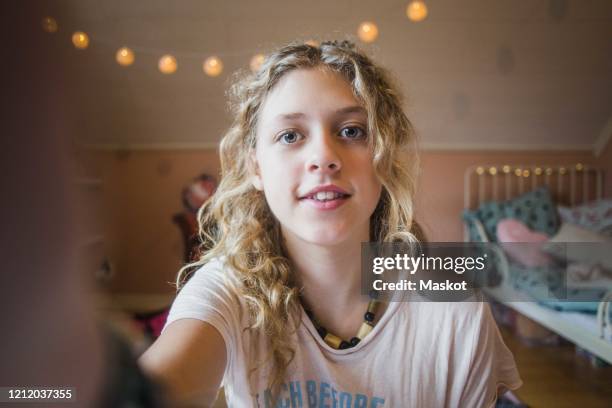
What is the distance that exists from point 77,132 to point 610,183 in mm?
464

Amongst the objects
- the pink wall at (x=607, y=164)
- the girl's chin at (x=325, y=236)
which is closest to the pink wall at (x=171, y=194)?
the pink wall at (x=607, y=164)

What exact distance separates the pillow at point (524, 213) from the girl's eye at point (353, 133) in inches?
5.6

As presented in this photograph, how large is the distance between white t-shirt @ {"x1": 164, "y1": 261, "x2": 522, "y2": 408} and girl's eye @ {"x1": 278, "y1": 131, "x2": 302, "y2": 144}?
15 centimetres

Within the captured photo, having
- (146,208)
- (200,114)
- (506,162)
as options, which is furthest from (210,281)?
(506,162)

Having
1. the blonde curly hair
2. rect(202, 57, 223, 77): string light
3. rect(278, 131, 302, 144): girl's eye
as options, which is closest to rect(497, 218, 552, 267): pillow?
the blonde curly hair

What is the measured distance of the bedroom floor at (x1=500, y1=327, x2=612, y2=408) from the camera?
1.33 feet

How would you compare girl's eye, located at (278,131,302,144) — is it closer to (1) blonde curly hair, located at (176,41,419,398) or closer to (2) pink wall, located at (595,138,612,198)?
(1) blonde curly hair, located at (176,41,419,398)

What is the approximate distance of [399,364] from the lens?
16.3 inches

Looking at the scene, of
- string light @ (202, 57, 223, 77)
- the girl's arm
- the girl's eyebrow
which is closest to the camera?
the girl's arm

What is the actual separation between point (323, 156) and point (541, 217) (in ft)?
0.94

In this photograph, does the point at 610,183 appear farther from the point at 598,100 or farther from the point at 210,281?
the point at 210,281

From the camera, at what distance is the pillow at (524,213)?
16.4 inches

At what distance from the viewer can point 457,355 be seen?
1.35 ft

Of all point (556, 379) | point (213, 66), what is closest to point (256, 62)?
A: point (213, 66)
